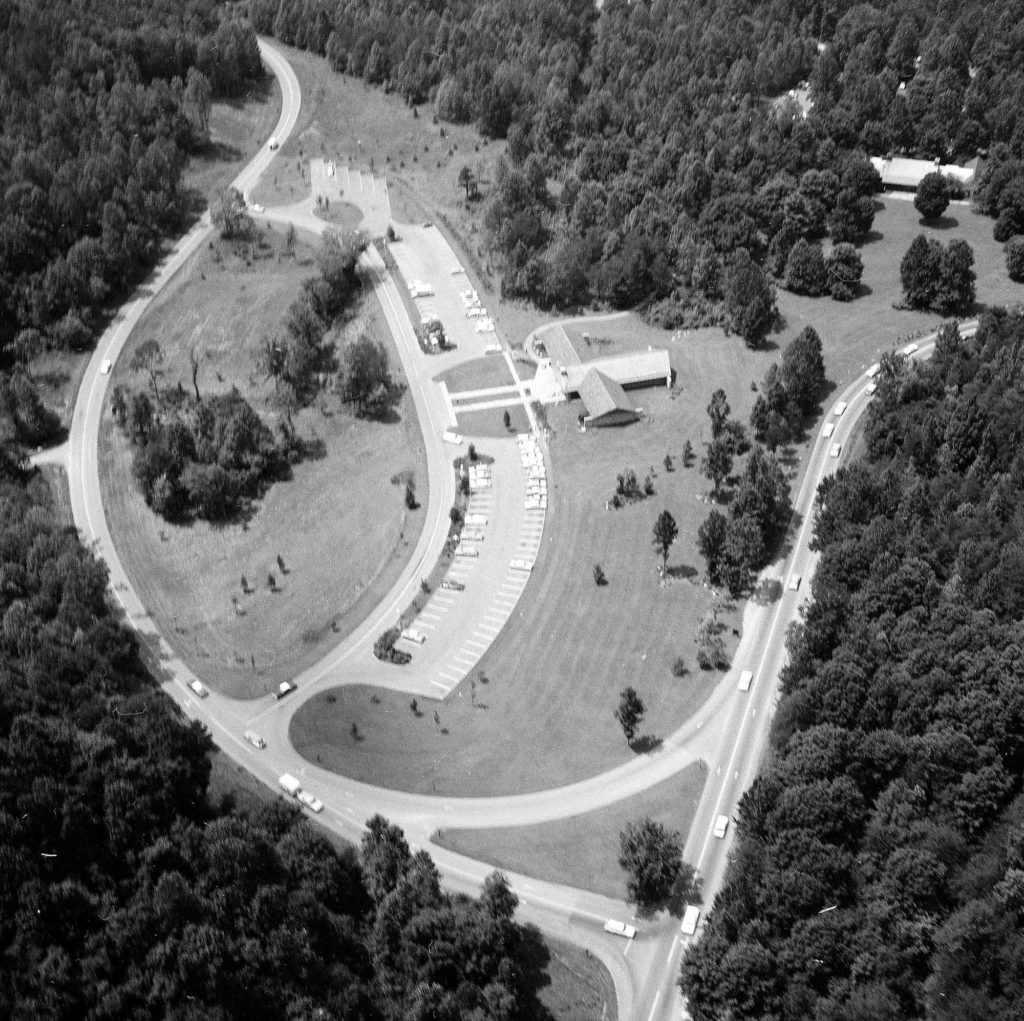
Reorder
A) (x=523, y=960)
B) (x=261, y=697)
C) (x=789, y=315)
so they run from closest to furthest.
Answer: (x=523, y=960)
(x=261, y=697)
(x=789, y=315)

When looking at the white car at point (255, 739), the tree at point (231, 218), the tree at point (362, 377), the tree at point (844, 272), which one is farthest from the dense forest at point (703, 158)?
the white car at point (255, 739)

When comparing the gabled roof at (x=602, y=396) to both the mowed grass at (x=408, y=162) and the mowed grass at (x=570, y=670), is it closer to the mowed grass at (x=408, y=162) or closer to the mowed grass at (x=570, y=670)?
the mowed grass at (x=570, y=670)

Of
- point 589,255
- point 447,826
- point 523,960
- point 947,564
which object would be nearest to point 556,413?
point 589,255

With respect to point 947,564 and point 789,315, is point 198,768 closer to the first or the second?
point 947,564

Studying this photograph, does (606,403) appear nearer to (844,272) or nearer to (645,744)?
(844,272)

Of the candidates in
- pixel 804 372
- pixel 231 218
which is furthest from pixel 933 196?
pixel 231 218
